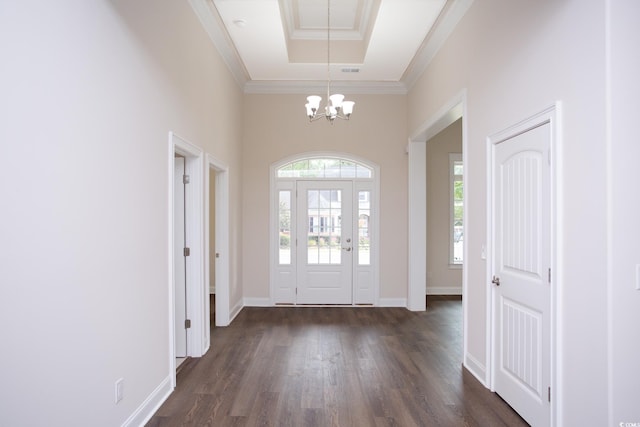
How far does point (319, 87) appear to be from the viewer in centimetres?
593

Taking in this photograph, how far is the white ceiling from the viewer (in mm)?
3746

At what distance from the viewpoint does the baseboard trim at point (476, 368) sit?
10.5 feet

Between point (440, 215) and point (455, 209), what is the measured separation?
31 cm

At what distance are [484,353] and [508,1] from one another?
2.81 metres

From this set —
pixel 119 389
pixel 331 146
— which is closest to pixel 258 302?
pixel 331 146

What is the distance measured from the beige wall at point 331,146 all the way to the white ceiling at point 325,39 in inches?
10.7

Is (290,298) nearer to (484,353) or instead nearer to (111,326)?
(484,353)

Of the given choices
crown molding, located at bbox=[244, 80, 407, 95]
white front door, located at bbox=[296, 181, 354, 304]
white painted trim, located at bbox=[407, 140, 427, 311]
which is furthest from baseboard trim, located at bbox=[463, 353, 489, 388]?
crown molding, located at bbox=[244, 80, 407, 95]

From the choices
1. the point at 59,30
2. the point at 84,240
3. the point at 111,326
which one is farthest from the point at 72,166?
the point at 111,326

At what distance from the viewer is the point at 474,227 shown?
343 centimetres

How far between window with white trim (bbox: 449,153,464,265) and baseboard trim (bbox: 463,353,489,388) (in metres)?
3.68

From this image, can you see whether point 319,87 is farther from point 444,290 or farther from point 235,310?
point 444,290

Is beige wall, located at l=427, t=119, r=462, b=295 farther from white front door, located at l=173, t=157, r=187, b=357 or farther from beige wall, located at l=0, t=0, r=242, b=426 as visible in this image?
beige wall, located at l=0, t=0, r=242, b=426

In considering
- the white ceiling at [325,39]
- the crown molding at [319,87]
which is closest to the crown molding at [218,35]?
the white ceiling at [325,39]
